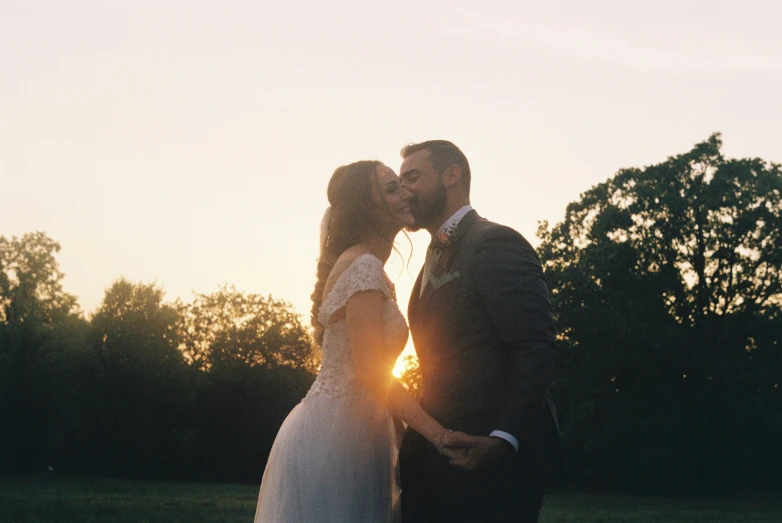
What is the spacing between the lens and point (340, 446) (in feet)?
17.4

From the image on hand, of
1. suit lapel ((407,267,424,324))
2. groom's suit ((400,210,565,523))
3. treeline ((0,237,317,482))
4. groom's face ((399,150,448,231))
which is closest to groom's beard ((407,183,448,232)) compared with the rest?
groom's face ((399,150,448,231))

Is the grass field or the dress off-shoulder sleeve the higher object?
the dress off-shoulder sleeve

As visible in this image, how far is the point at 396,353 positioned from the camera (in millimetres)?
5422

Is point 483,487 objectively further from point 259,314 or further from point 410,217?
point 259,314

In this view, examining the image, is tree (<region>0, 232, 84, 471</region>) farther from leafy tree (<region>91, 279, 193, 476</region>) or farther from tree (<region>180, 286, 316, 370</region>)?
tree (<region>180, 286, 316, 370</region>)

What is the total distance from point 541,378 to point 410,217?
154 centimetres

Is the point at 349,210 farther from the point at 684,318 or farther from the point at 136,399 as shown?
the point at 136,399

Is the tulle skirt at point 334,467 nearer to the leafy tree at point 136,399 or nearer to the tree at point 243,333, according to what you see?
the leafy tree at point 136,399

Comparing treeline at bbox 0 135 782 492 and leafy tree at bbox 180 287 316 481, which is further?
leafy tree at bbox 180 287 316 481

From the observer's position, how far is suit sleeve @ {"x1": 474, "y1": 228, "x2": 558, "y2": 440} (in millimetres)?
4656

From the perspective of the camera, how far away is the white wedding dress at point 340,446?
5.27 meters

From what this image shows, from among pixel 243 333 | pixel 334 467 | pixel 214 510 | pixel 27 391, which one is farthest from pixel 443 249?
pixel 243 333

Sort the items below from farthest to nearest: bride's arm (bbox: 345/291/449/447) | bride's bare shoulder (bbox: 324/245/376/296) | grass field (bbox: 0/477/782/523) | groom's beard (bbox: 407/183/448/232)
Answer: grass field (bbox: 0/477/782/523)
groom's beard (bbox: 407/183/448/232)
bride's bare shoulder (bbox: 324/245/376/296)
bride's arm (bbox: 345/291/449/447)

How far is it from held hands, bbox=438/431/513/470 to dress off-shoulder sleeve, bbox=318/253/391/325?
1.06 metres
